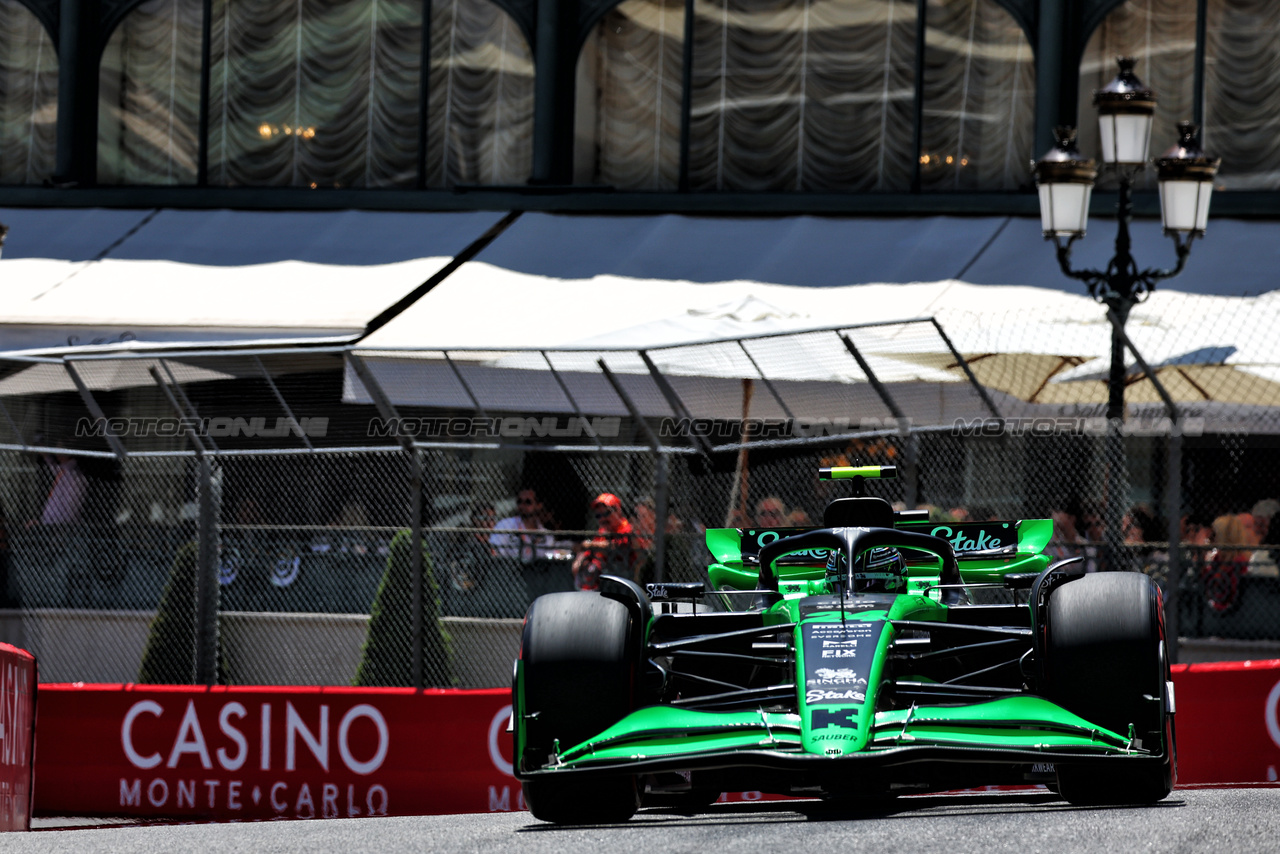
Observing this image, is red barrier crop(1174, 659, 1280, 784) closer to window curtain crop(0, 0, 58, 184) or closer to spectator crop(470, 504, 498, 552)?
spectator crop(470, 504, 498, 552)

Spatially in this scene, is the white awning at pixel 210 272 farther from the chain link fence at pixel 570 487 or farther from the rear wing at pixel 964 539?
the rear wing at pixel 964 539

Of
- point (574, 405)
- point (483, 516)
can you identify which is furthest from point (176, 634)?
point (574, 405)

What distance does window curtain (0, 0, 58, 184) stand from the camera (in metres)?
21.4

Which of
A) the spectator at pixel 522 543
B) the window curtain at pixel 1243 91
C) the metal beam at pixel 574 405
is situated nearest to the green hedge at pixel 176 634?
the spectator at pixel 522 543

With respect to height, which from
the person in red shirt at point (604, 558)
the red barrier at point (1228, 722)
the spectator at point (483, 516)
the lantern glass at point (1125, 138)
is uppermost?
the lantern glass at point (1125, 138)

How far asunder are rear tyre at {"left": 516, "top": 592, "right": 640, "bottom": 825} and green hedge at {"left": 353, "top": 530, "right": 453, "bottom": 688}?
395 cm

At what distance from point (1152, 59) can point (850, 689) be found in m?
13.8

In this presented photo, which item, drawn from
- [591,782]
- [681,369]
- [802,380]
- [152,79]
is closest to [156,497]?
[681,369]

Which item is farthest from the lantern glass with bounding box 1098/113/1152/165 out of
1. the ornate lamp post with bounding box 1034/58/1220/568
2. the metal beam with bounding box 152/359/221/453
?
the metal beam with bounding box 152/359/221/453

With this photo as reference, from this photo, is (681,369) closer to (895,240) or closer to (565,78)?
(895,240)

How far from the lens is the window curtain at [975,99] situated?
1858 cm

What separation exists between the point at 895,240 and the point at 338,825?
11.8m

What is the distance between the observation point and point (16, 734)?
28.1ft

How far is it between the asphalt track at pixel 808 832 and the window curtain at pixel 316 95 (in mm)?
13385
